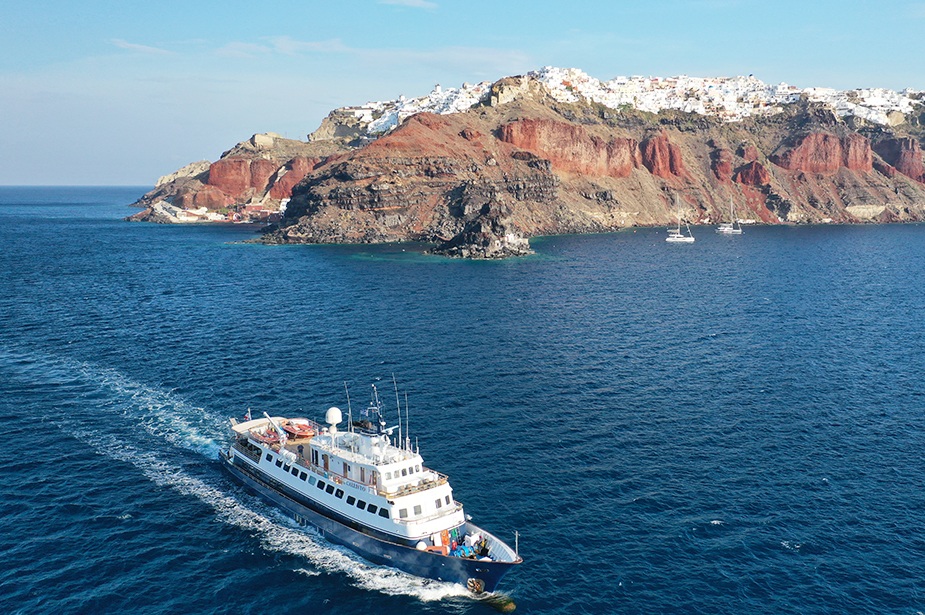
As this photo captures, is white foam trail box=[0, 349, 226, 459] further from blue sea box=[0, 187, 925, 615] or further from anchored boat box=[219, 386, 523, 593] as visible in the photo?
anchored boat box=[219, 386, 523, 593]

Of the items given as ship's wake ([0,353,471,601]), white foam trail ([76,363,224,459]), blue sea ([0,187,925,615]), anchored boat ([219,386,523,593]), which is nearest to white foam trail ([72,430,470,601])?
ship's wake ([0,353,471,601])

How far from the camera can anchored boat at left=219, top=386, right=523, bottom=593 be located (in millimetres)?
47562

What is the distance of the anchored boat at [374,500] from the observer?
156 feet

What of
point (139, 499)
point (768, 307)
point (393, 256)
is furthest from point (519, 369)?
point (393, 256)

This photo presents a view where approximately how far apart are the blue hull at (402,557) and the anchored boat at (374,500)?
0.24ft

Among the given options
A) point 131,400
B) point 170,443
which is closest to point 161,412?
point 131,400

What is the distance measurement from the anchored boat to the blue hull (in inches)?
2.9

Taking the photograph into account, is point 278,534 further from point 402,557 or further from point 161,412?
point 161,412

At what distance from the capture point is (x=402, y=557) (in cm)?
4878

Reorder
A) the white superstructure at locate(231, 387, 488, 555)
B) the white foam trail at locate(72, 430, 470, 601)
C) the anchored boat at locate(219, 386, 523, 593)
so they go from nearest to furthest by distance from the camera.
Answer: the white foam trail at locate(72, 430, 470, 601) → the anchored boat at locate(219, 386, 523, 593) → the white superstructure at locate(231, 387, 488, 555)

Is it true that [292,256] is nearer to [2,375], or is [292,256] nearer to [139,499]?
[2,375]

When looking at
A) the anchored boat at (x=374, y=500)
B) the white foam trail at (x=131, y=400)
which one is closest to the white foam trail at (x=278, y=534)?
the anchored boat at (x=374, y=500)

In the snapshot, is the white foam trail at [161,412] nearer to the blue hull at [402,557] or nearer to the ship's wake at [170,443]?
the ship's wake at [170,443]

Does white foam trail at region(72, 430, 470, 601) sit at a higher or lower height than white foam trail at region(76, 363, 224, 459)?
lower
